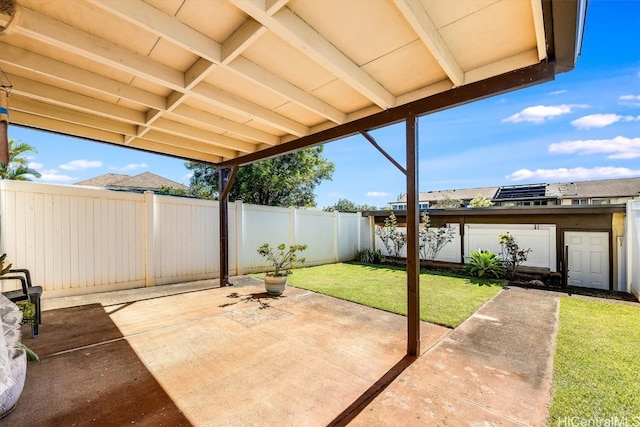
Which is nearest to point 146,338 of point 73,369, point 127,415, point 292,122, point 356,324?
point 73,369

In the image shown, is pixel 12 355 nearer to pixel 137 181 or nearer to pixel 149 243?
pixel 149 243

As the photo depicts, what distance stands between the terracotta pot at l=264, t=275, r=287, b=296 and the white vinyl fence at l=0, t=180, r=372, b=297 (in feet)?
7.68

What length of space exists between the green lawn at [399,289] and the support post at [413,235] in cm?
117

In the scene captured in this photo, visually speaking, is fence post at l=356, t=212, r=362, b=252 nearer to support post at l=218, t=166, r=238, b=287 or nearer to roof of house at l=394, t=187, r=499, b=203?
support post at l=218, t=166, r=238, b=287

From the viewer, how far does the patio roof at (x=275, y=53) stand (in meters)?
1.76

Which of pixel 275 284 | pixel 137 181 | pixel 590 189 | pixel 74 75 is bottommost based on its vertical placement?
pixel 275 284

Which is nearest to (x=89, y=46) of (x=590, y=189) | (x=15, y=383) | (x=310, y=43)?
(x=310, y=43)

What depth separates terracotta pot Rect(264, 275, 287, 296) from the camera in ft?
16.6

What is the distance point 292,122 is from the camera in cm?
382

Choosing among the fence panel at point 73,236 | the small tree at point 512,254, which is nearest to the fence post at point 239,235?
the fence panel at point 73,236

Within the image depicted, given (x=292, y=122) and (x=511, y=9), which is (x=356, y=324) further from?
(x=511, y=9)

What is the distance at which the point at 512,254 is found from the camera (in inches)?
277

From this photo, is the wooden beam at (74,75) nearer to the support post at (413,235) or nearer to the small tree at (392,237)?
the support post at (413,235)

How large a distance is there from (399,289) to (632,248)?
4.60m
